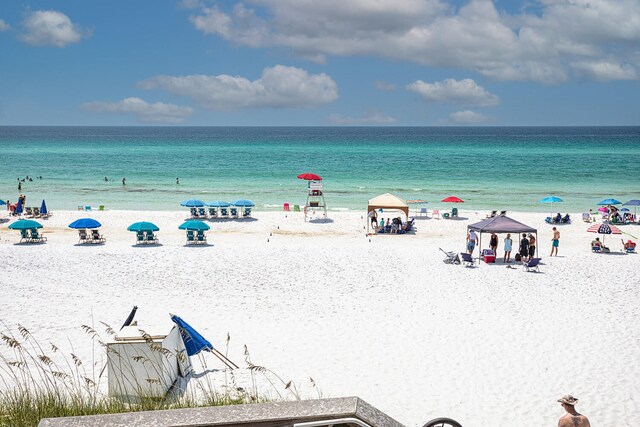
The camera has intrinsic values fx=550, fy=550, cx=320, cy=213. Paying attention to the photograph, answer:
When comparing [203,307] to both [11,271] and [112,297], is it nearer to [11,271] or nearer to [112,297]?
[112,297]

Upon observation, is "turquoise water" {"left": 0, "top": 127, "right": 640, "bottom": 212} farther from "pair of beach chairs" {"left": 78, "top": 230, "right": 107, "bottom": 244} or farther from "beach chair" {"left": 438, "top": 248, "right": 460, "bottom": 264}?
"beach chair" {"left": 438, "top": 248, "right": 460, "bottom": 264}

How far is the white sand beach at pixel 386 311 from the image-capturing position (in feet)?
28.4

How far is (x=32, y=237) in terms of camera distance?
2023 cm

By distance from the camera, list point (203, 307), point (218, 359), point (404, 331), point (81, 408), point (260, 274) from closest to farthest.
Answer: point (81, 408), point (218, 359), point (404, 331), point (203, 307), point (260, 274)

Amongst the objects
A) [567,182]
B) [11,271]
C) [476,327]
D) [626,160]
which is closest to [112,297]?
[11,271]

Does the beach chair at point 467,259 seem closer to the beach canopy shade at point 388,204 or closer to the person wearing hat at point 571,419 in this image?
the beach canopy shade at point 388,204

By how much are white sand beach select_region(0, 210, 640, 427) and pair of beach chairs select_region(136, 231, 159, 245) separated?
1.52 ft

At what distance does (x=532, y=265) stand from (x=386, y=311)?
604 cm

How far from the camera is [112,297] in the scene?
13.5 m

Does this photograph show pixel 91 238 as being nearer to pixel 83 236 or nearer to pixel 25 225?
pixel 83 236

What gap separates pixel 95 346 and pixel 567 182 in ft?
152

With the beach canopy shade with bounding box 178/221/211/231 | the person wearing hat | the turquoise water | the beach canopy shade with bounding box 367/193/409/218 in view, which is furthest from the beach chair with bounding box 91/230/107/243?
the person wearing hat

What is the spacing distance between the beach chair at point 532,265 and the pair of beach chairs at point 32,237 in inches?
Result: 668

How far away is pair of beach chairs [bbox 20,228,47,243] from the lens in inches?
797
